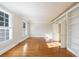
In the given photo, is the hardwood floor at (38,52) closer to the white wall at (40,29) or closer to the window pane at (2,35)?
the window pane at (2,35)

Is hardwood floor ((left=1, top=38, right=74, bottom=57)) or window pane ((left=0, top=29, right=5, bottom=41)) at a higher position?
window pane ((left=0, top=29, right=5, bottom=41))

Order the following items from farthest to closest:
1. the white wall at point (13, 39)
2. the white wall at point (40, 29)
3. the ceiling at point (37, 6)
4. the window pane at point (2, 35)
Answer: the white wall at point (40, 29)
the window pane at point (2, 35)
the white wall at point (13, 39)
the ceiling at point (37, 6)

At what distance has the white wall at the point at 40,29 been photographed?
A: 16891 mm

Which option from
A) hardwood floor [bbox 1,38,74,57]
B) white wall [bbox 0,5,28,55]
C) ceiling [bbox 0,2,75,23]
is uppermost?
ceiling [bbox 0,2,75,23]

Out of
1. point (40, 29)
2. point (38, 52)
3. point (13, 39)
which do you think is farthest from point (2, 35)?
point (40, 29)

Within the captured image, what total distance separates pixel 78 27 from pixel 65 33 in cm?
209

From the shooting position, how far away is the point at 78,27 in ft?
16.0

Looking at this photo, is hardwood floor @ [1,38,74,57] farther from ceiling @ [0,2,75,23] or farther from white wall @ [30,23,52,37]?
white wall @ [30,23,52,37]

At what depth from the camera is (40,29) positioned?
55.7 feet

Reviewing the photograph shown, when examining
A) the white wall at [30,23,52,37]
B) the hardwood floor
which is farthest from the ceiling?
the white wall at [30,23,52,37]

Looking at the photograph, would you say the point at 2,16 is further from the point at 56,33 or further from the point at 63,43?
the point at 56,33

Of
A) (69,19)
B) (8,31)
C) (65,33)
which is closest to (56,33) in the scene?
(65,33)

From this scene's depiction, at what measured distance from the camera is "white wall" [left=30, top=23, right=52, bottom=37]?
16891 millimetres

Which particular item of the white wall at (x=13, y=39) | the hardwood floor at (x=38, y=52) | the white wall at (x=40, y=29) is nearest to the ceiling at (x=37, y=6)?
the white wall at (x=13, y=39)
